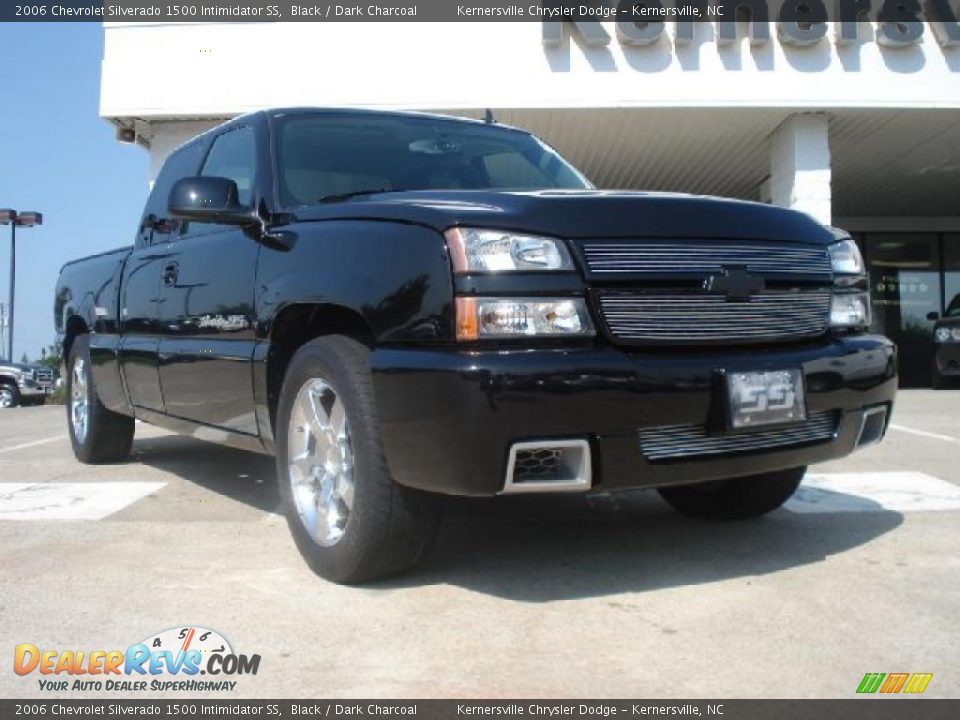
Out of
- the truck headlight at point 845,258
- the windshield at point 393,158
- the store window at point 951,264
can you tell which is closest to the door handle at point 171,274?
the windshield at point 393,158

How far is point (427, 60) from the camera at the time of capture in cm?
1132

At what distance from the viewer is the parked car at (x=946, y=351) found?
1257 cm

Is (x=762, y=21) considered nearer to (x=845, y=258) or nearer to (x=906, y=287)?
(x=845, y=258)

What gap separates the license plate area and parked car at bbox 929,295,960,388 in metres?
10.9

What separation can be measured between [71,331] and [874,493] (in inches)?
199

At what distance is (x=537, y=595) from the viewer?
2.97m

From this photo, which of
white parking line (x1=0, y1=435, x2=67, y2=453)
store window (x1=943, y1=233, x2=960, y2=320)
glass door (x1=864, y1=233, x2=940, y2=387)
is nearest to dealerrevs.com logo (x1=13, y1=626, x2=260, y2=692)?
white parking line (x1=0, y1=435, x2=67, y2=453)

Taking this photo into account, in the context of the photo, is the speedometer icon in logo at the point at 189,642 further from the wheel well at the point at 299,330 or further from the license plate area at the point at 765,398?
the license plate area at the point at 765,398

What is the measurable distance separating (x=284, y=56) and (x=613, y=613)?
402 inches

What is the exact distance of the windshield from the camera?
12.2 feet

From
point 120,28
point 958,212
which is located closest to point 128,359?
point 120,28

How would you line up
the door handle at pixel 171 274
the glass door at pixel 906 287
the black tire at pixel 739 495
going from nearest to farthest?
the black tire at pixel 739 495 < the door handle at pixel 171 274 < the glass door at pixel 906 287

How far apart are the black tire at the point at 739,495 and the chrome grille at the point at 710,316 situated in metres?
0.85

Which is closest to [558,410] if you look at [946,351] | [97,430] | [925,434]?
[97,430]
